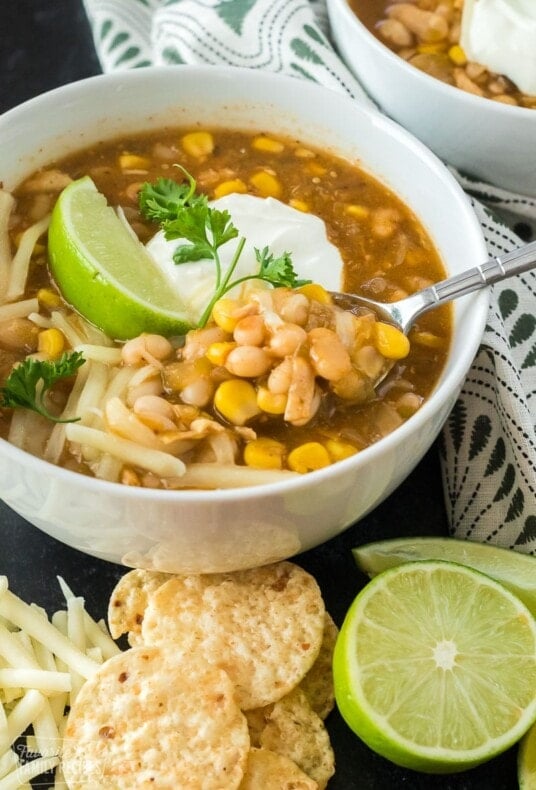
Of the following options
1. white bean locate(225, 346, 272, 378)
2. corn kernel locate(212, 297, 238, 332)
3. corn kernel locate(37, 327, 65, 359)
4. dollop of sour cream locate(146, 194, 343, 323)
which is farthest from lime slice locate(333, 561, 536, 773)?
corn kernel locate(37, 327, 65, 359)

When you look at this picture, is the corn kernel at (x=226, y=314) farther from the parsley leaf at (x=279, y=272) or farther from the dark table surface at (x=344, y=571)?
the dark table surface at (x=344, y=571)

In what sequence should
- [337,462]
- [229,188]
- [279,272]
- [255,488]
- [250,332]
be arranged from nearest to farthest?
[255,488] → [337,462] → [250,332] → [279,272] → [229,188]

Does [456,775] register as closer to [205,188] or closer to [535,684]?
[535,684]

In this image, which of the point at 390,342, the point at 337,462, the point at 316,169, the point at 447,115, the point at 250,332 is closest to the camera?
the point at 337,462

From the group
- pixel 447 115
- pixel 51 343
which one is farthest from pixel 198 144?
pixel 51 343

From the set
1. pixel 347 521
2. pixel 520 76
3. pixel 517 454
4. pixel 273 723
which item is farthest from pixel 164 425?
pixel 520 76

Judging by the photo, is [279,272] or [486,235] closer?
[279,272]

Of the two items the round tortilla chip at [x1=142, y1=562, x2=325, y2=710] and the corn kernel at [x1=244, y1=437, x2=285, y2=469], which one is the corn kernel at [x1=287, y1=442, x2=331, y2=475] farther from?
the round tortilla chip at [x1=142, y1=562, x2=325, y2=710]

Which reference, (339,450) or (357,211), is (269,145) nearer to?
(357,211)
